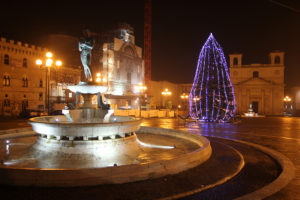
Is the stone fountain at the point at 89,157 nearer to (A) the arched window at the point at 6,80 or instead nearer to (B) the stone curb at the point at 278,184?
(B) the stone curb at the point at 278,184

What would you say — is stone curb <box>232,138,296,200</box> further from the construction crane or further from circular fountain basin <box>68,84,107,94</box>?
the construction crane

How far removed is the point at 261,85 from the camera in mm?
55719

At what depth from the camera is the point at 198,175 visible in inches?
239

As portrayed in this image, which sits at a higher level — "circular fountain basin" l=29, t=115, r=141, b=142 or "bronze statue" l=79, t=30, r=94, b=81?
"bronze statue" l=79, t=30, r=94, b=81

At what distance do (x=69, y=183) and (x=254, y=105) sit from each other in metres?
58.8

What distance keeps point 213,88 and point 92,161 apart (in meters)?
21.2

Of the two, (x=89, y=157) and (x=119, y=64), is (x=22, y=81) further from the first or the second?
(x=89, y=157)

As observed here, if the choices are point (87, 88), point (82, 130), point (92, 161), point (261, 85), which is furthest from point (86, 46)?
point (261, 85)

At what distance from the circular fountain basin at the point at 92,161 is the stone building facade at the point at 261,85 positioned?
51.3 metres

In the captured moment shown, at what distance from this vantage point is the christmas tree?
25.6 meters

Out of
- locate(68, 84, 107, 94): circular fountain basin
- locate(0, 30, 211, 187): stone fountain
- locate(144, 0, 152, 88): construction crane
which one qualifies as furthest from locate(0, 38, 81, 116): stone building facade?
locate(144, 0, 152, 88): construction crane

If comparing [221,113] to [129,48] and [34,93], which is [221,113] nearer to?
[34,93]

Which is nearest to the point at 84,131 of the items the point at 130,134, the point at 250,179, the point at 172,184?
the point at 130,134

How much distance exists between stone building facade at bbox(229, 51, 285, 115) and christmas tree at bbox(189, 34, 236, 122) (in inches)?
1258
